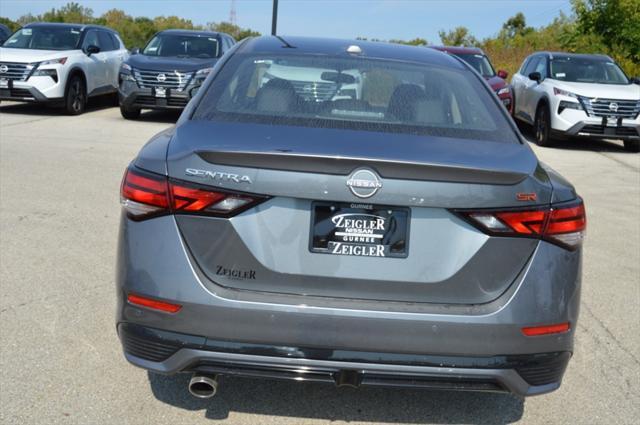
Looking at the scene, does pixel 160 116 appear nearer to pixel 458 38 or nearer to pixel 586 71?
pixel 586 71

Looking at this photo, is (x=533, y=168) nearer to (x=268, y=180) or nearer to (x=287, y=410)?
(x=268, y=180)

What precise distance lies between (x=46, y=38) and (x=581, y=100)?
10500mm

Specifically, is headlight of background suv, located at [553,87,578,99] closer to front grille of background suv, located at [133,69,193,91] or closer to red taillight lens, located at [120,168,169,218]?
front grille of background suv, located at [133,69,193,91]

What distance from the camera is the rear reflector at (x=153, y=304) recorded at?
3.04 meters

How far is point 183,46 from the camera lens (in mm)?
16359

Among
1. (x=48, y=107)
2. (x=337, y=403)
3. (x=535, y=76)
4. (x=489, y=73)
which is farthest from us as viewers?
(x=489, y=73)

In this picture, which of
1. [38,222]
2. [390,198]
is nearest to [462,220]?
[390,198]

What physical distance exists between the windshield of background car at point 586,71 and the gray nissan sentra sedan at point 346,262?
13.1 m

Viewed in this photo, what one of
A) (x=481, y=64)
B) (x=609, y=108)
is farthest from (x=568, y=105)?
(x=481, y=64)

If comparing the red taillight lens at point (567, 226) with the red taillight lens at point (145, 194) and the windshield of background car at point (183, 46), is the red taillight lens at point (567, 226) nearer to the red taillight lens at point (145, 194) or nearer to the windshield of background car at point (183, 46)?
the red taillight lens at point (145, 194)

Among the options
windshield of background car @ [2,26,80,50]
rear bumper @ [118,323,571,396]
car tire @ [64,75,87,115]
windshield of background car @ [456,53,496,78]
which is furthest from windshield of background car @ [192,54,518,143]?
windshield of background car @ [456,53,496,78]

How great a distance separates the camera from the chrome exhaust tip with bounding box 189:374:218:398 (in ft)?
10.5

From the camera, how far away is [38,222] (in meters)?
6.98

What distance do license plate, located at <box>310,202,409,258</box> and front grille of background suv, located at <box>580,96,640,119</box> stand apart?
1200 cm
